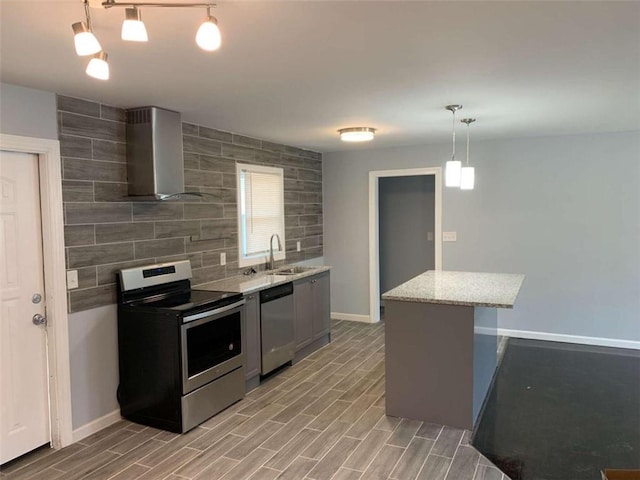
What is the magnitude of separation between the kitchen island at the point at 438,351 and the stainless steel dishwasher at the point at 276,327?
120 cm

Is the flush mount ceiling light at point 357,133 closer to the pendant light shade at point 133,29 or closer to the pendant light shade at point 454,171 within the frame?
the pendant light shade at point 454,171

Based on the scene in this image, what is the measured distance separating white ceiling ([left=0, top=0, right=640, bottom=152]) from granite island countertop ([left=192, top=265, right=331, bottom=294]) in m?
1.44

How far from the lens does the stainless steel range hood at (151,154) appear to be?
3422 millimetres

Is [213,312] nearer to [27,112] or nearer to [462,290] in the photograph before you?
[27,112]

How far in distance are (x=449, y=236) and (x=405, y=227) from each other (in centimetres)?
116

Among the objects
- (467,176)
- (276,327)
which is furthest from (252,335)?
(467,176)

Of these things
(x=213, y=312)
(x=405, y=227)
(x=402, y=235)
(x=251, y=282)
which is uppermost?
(x=405, y=227)

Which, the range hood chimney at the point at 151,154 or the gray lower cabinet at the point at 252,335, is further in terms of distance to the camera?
the gray lower cabinet at the point at 252,335

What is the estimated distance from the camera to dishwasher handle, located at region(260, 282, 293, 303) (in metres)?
4.19

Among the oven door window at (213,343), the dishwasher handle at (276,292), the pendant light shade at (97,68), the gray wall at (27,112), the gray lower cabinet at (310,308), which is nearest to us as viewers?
the pendant light shade at (97,68)

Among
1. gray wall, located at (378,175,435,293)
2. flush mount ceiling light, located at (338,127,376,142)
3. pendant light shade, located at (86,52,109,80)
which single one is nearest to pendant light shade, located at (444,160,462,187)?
flush mount ceiling light, located at (338,127,376,142)

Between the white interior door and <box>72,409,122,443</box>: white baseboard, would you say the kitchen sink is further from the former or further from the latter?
the white interior door

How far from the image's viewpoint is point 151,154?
3430 mm

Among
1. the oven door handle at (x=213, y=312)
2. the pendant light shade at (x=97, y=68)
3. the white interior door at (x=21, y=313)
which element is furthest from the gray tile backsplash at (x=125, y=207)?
the pendant light shade at (x=97, y=68)
